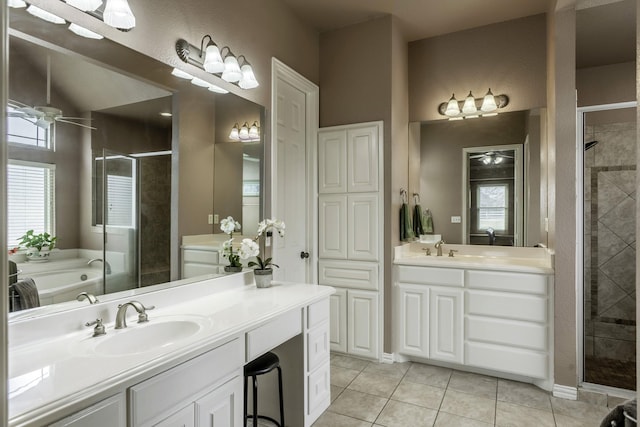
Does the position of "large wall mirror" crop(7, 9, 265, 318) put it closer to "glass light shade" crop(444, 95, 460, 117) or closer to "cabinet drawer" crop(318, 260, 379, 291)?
"cabinet drawer" crop(318, 260, 379, 291)

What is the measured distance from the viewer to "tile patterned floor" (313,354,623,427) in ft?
7.20

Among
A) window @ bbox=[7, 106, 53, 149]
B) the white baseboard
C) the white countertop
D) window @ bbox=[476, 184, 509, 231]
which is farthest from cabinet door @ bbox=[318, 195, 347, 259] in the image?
window @ bbox=[7, 106, 53, 149]

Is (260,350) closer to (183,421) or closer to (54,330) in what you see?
(183,421)

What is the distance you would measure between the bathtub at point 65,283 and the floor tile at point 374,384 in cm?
188

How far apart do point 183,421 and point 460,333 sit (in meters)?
2.26

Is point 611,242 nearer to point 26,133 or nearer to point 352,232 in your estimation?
point 352,232

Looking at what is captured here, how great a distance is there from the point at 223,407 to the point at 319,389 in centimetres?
90

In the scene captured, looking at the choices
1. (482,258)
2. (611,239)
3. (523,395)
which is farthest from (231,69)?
(611,239)

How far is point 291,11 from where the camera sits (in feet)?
9.69

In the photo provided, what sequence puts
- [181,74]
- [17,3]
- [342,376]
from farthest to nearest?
[342,376], [181,74], [17,3]

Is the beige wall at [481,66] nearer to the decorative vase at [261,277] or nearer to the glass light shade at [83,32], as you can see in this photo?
the decorative vase at [261,277]

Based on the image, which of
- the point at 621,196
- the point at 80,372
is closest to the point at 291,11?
the point at 80,372

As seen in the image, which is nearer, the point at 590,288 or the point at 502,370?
the point at 502,370

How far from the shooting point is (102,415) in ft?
3.22
